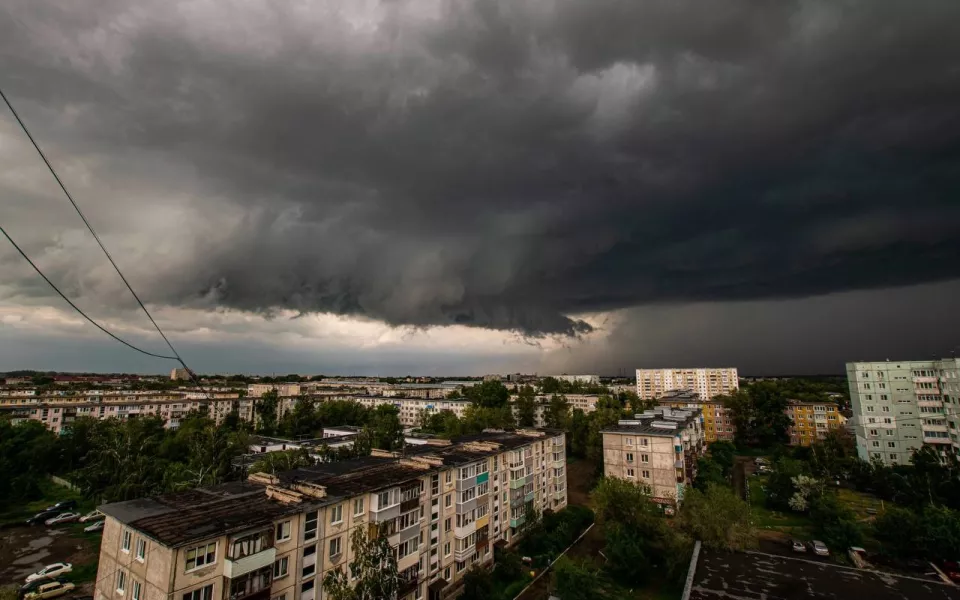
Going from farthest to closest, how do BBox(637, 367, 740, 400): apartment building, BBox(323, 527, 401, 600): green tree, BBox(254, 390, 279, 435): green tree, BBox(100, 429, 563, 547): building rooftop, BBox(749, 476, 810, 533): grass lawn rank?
1. BBox(637, 367, 740, 400): apartment building
2. BBox(254, 390, 279, 435): green tree
3. BBox(749, 476, 810, 533): grass lawn
4. BBox(100, 429, 563, 547): building rooftop
5. BBox(323, 527, 401, 600): green tree

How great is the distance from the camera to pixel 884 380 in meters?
75.9

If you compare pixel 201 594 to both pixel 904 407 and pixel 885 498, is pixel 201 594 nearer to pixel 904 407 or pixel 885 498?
pixel 885 498

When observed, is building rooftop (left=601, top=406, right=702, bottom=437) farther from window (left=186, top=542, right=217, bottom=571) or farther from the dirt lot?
the dirt lot

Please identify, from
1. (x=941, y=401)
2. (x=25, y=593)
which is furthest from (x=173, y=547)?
(x=941, y=401)

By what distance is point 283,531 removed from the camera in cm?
2620

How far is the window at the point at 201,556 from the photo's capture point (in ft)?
71.9

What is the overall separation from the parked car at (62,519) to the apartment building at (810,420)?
453ft

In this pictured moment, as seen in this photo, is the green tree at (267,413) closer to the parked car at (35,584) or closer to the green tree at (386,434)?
the green tree at (386,434)

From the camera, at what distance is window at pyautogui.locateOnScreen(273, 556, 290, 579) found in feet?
84.7

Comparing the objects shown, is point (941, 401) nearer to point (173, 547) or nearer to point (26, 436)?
point (173, 547)

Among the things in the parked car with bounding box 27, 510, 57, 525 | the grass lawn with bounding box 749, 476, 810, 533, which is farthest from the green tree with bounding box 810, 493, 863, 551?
the parked car with bounding box 27, 510, 57, 525

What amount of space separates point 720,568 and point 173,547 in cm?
3330

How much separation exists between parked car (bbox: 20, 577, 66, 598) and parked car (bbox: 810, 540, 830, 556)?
2967 inches

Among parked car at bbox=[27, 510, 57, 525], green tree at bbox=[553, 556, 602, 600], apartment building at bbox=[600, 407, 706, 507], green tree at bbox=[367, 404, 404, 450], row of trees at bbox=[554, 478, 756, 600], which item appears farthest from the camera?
green tree at bbox=[367, 404, 404, 450]
